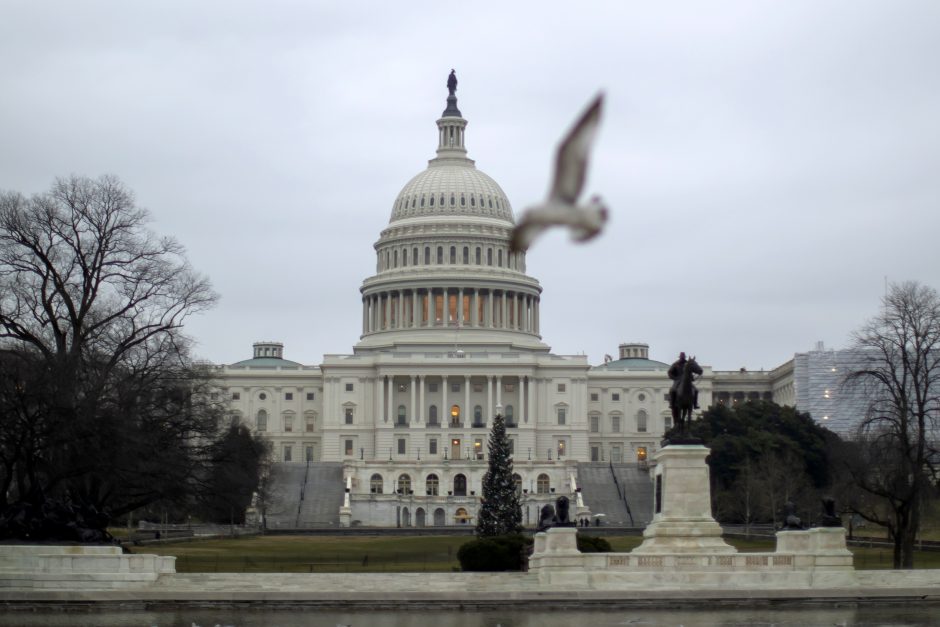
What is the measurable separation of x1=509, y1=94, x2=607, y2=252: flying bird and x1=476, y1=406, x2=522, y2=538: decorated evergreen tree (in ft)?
210

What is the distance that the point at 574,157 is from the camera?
14.6m

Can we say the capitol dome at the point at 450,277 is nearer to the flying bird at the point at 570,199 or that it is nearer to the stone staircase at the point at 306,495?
the stone staircase at the point at 306,495

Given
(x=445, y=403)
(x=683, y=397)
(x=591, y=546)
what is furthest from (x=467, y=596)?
(x=445, y=403)

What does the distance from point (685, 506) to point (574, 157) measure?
38.8 meters

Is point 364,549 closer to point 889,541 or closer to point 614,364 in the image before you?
point 889,541

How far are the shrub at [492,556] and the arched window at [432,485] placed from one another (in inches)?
3196

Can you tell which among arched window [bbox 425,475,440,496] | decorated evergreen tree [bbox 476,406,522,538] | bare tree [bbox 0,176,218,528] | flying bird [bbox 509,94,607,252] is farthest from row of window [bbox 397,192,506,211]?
flying bird [bbox 509,94,607,252]

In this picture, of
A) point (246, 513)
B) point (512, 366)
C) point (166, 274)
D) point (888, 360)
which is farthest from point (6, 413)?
point (512, 366)

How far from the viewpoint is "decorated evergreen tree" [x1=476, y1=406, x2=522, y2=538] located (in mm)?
82438

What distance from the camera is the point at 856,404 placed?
531 feet

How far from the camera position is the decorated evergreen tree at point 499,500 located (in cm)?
8244

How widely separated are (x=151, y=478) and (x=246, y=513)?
51817 millimetres

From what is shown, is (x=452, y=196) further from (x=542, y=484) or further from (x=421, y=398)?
(x=542, y=484)

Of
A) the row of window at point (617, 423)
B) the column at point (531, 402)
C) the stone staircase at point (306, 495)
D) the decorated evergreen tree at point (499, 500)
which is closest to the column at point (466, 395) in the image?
the column at point (531, 402)
